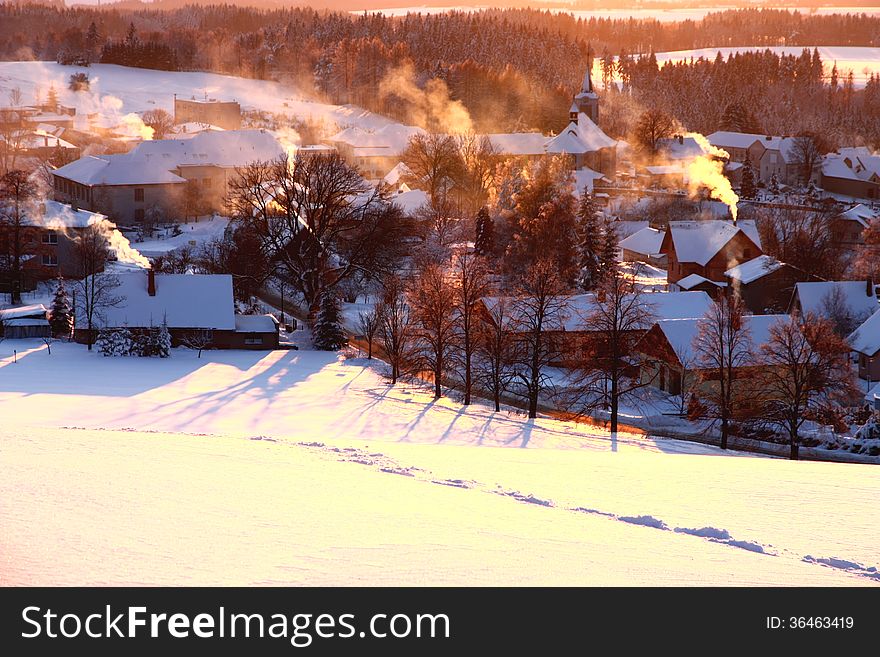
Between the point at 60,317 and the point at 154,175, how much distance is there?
32.3 meters

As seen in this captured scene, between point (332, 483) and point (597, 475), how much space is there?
3.75 m

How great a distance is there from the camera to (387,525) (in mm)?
9406

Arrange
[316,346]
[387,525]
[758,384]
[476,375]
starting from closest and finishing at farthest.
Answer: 1. [387,525]
2. [758,384]
3. [476,375]
4. [316,346]

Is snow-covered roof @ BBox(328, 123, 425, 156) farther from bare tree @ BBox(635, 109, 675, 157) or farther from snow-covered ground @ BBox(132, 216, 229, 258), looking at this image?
snow-covered ground @ BBox(132, 216, 229, 258)

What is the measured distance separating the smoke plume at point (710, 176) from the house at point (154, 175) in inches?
1230

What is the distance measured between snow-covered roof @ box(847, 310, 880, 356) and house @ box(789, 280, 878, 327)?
8.37 ft

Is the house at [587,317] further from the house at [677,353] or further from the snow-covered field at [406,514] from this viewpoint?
the snow-covered field at [406,514]

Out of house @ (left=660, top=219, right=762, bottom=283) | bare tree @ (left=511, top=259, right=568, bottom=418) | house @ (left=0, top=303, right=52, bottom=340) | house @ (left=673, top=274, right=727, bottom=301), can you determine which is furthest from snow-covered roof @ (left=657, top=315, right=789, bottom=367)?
house @ (left=0, top=303, right=52, bottom=340)

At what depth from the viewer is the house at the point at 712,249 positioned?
45406 millimetres

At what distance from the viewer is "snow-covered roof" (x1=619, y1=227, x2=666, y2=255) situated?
180 ft

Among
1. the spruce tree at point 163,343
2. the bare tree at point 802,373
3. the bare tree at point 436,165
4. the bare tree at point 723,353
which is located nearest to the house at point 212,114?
the bare tree at point 436,165

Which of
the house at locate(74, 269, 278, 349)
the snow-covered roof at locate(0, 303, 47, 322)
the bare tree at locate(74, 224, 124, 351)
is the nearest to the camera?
the bare tree at locate(74, 224, 124, 351)

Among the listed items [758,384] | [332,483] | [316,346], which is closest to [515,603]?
[332,483]

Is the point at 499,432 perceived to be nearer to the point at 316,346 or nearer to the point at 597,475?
the point at 597,475
